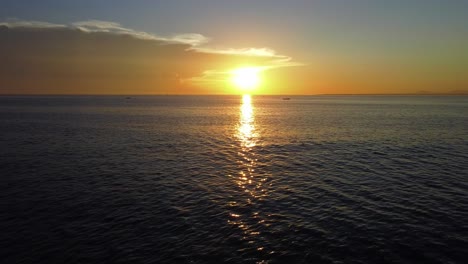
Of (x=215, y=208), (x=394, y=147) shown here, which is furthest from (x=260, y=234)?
(x=394, y=147)

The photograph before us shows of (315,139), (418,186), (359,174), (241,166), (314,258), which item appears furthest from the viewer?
(315,139)

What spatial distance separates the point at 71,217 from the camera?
83.8 ft

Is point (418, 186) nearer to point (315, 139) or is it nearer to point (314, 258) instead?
point (314, 258)

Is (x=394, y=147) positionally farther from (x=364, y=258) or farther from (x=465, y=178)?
(x=364, y=258)

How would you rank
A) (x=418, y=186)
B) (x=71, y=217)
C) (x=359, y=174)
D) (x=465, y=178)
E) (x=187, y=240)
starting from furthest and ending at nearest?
(x=359, y=174), (x=465, y=178), (x=418, y=186), (x=71, y=217), (x=187, y=240)

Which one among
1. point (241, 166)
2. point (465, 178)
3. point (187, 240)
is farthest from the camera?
point (241, 166)

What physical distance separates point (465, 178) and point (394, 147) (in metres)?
23.2

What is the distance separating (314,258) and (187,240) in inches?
357

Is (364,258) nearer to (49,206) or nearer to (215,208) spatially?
(215,208)

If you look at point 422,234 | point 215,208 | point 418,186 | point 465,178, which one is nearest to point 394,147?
point 465,178

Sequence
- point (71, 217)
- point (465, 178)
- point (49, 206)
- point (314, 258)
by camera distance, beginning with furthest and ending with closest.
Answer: point (465, 178) < point (49, 206) < point (71, 217) < point (314, 258)

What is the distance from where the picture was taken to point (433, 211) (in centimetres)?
2647

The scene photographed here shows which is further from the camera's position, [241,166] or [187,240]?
[241,166]

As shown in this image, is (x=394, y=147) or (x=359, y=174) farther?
(x=394, y=147)
